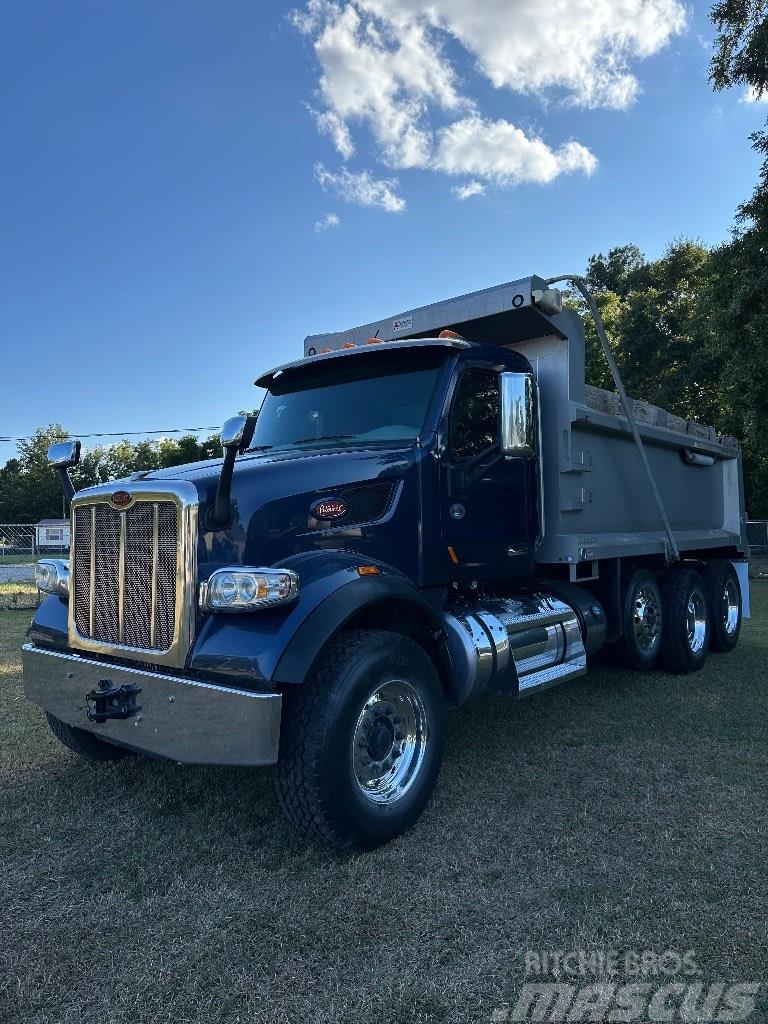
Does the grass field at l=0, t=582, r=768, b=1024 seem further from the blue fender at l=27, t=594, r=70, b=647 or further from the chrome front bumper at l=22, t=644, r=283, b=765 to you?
the blue fender at l=27, t=594, r=70, b=647

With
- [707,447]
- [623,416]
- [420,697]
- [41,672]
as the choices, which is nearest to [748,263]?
[707,447]

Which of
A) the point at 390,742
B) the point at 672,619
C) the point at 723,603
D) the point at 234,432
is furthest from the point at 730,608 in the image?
the point at 234,432

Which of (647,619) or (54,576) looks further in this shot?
(647,619)

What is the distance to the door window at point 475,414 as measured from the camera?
14.0 feet

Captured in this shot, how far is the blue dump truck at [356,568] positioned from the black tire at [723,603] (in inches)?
103

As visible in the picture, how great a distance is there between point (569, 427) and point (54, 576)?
3.66 m

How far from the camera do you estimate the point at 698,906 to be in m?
2.64

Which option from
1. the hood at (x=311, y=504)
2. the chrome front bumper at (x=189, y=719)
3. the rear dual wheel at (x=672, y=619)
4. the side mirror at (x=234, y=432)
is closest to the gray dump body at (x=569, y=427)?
the rear dual wheel at (x=672, y=619)

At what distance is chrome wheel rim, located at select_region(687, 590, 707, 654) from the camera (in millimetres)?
7113

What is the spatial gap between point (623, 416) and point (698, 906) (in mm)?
4290

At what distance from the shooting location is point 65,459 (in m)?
4.00

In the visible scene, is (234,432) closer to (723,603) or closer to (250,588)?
(250,588)

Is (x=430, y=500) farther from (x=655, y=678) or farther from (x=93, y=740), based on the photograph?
(x=655, y=678)

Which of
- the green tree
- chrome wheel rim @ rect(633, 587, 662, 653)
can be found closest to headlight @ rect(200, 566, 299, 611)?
chrome wheel rim @ rect(633, 587, 662, 653)
